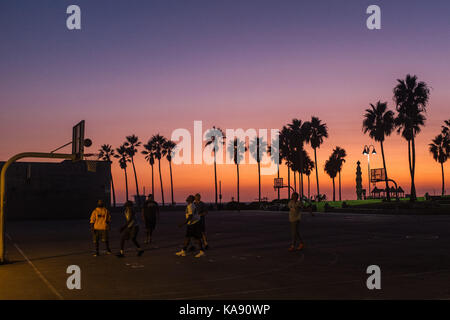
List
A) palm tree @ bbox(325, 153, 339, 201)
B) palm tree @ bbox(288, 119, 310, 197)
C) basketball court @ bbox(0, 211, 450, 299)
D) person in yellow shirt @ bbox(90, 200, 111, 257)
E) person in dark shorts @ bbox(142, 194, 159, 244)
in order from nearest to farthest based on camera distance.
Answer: basketball court @ bbox(0, 211, 450, 299), person in yellow shirt @ bbox(90, 200, 111, 257), person in dark shorts @ bbox(142, 194, 159, 244), palm tree @ bbox(288, 119, 310, 197), palm tree @ bbox(325, 153, 339, 201)

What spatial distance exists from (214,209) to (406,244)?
62635 millimetres

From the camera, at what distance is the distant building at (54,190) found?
163 feet

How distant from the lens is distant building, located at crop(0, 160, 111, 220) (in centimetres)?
4972

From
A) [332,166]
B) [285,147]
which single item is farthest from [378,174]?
[332,166]

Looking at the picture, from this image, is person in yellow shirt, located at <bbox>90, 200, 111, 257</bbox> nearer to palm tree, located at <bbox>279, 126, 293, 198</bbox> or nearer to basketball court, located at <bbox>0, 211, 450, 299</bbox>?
basketball court, located at <bbox>0, 211, 450, 299</bbox>

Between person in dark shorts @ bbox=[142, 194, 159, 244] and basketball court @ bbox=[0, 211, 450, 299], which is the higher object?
person in dark shorts @ bbox=[142, 194, 159, 244]

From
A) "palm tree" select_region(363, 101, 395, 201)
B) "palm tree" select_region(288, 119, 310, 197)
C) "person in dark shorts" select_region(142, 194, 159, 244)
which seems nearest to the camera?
"person in dark shorts" select_region(142, 194, 159, 244)

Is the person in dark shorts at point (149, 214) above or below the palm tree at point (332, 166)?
below

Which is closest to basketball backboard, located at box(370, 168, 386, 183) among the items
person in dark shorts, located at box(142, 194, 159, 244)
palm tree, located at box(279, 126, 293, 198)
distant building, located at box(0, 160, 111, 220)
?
palm tree, located at box(279, 126, 293, 198)

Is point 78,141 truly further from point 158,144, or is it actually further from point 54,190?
point 158,144

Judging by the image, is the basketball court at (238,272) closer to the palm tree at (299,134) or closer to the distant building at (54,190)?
the distant building at (54,190)

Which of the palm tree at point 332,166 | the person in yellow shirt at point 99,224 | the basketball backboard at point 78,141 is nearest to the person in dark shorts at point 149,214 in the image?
the person in yellow shirt at point 99,224
